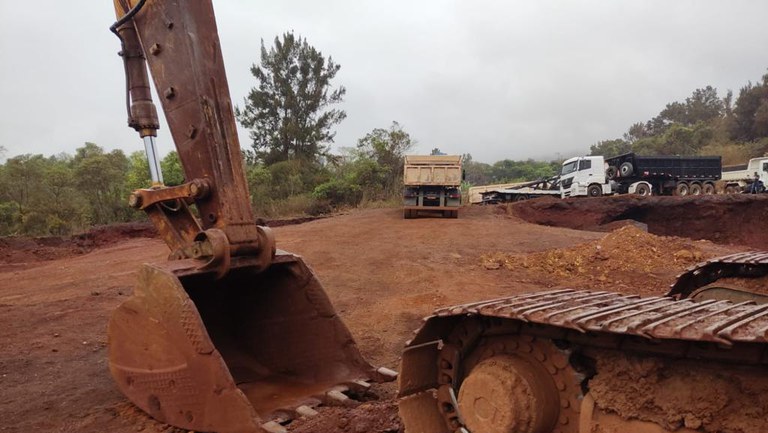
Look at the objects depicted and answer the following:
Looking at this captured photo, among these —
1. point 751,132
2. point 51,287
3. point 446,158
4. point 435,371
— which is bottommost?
point 51,287

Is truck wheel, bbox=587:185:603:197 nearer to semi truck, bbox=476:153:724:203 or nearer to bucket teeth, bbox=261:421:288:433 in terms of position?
semi truck, bbox=476:153:724:203

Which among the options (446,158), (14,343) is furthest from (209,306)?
(446,158)

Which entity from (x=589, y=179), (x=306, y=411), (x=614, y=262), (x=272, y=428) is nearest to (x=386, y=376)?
(x=306, y=411)

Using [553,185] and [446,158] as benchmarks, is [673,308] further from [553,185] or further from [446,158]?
[553,185]

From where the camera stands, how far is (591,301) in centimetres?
245

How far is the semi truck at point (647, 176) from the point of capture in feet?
84.7

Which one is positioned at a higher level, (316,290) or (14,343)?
(316,290)

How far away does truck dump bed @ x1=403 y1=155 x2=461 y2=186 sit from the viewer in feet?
A: 61.2

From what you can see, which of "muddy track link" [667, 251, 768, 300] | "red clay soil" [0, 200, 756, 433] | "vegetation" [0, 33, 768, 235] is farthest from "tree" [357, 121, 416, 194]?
"muddy track link" [667, 251, 768, 300]

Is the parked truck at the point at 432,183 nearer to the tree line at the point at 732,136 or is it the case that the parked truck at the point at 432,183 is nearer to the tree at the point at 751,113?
the tree line at the point at 732,136

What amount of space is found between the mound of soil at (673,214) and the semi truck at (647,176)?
403cm

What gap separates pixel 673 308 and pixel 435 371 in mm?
1165

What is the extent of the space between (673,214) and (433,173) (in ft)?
34.0

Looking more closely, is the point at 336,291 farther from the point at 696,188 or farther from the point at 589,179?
the point at 696,188
